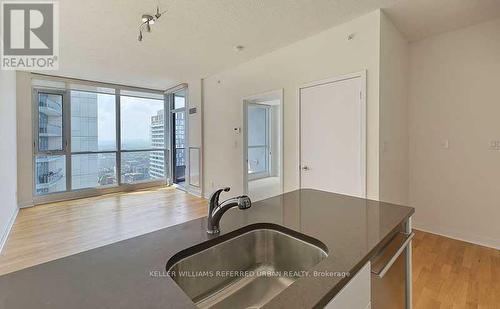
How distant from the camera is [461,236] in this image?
10.2 ft

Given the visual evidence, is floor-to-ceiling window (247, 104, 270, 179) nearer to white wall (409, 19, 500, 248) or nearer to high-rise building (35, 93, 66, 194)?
white wall (409, 19, 500, 248)

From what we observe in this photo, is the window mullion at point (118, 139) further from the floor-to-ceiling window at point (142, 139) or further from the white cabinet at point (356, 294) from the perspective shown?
the white cabinet at point (356, 294)

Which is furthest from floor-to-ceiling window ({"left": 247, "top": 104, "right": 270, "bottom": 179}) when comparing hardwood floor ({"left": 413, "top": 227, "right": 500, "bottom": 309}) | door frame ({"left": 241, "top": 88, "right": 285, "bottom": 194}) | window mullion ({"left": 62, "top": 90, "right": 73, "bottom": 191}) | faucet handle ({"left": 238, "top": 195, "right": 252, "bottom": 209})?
faucet handle ({"left": 238, "top": 195, "right": 252, "bottom": 209})

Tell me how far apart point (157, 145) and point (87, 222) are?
126 inches

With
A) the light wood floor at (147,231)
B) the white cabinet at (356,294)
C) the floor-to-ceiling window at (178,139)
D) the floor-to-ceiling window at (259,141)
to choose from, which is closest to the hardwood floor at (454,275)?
the light wood floor at (147,231)

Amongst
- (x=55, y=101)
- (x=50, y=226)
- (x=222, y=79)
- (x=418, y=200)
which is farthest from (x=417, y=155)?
(x=55, y=101)

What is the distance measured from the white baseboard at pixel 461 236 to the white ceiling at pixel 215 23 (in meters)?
2.58

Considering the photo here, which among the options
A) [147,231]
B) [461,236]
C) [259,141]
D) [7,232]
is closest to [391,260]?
[461,236]

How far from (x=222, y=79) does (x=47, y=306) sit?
4.68 m

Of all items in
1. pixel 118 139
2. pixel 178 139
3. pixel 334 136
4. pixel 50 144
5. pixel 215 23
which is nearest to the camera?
pixel 215 23

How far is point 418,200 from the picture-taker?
3.47 metres

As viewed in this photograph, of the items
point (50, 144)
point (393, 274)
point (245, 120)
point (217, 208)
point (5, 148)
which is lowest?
point (393, 274)

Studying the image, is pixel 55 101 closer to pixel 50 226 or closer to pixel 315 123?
pixel 50 226

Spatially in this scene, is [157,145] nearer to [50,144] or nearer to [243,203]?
[50,144]
